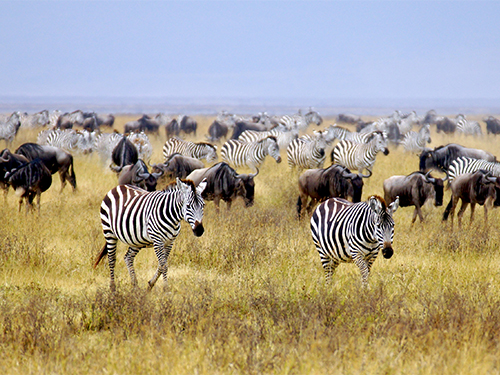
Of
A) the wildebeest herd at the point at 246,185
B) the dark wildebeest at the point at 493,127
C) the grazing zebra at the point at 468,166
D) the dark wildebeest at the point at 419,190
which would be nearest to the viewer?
the wildebeest herd at the point at 246,185

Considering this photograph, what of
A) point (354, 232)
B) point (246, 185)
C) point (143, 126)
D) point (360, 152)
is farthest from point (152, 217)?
point (143, 126)

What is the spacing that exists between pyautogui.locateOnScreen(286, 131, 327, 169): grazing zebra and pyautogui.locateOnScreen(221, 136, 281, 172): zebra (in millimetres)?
962

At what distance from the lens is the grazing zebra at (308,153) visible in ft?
52.0

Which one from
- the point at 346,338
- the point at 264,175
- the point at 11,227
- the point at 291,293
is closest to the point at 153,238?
the point at 291,293

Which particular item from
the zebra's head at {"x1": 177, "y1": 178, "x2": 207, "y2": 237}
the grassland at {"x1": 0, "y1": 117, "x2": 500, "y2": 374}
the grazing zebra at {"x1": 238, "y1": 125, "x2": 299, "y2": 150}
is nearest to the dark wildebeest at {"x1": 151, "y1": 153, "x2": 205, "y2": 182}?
the grassland at {"x1": 0, "y1": 117, "x2": 500, "y2": 374}

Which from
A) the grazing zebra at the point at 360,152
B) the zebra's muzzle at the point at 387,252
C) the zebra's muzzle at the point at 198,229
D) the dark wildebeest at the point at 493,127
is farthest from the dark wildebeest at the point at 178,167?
the dark wildebeest at the point at 493,127

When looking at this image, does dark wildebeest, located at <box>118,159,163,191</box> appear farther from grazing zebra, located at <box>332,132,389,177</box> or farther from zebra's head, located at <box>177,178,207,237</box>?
grazing zebra, located at <box>332,132,389,177</box>

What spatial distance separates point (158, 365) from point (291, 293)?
2.11 meters

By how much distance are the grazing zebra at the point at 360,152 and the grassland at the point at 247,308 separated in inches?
247

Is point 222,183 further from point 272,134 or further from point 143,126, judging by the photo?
point 143,126

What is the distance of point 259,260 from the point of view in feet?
23.7

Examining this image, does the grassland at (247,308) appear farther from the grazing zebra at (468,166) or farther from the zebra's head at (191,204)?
the grazing zebra at (468,166)

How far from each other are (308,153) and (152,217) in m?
10.8

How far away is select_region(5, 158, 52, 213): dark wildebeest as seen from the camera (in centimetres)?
1017
